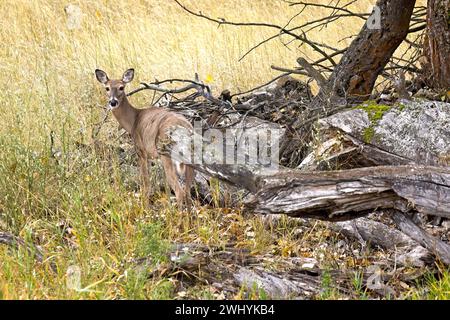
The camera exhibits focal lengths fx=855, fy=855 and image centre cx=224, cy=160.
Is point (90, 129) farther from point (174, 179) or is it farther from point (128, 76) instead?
point (174, 179)

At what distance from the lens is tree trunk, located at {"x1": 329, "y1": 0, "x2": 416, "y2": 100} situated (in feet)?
21.7

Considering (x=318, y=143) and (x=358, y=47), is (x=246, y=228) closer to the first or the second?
(x=318, y=143)

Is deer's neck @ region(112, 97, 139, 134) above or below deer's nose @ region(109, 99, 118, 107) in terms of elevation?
below

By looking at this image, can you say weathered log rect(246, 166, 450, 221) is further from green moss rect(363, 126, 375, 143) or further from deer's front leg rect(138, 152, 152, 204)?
deer's front leg rect(138, 152, 152, 204)

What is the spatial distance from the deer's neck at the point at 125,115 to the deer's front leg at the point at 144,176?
0.47m

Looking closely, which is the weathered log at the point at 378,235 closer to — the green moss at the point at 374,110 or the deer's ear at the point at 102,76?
the green moss at the point at 374,110

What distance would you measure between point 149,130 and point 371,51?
1.85 metres

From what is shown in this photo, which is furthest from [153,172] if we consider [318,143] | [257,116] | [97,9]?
[97,9]

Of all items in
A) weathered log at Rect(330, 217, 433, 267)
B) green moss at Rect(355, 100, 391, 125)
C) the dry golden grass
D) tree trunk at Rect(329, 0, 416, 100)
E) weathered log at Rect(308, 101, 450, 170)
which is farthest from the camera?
tree trunk at Rect(329, 0, 416, 100)

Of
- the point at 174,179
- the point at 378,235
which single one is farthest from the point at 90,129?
the point at 378,235

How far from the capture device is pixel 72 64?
9.57 meters

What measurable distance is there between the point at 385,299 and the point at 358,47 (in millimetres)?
2818

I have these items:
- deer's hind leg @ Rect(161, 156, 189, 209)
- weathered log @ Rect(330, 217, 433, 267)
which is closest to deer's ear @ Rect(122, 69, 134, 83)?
deer's hind leg @ Rect(161, 156, 189, 209)

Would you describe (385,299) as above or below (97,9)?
below
